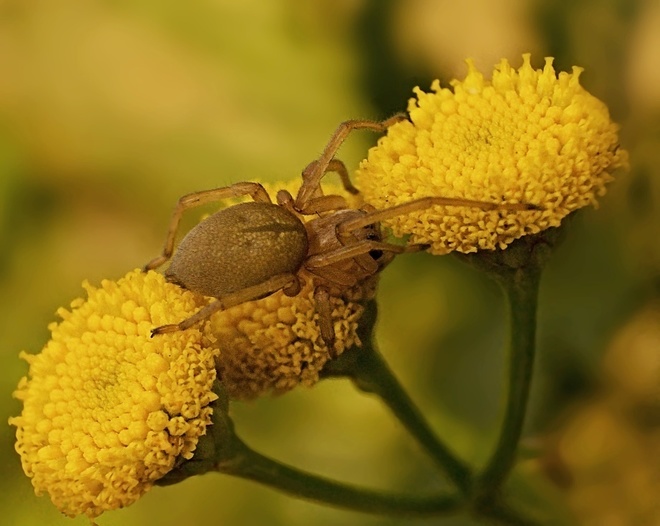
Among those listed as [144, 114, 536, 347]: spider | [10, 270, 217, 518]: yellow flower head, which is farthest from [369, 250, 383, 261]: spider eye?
[10, 270, 217, 518]: yellow flower head

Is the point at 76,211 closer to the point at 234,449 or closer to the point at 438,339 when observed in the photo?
the point at 438,339

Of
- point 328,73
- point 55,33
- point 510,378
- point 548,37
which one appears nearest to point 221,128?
point 328,73

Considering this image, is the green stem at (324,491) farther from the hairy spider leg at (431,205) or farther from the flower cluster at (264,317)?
the hairy spider leg at (431,205)

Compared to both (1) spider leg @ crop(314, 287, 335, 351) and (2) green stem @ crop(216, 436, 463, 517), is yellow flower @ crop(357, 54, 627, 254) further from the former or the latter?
(2) green stem @ crop(216, 436, 463, 517)

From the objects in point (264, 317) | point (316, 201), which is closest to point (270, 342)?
point (264, 317)

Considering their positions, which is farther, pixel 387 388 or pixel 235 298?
pixel 387 388

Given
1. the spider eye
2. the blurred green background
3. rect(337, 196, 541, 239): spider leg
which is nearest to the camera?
rect(337, 196, 541, 239): spider leg

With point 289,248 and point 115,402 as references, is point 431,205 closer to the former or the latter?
point 289,248
